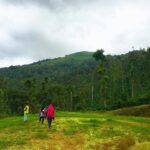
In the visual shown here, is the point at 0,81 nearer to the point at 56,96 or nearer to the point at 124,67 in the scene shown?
the point at 56,96

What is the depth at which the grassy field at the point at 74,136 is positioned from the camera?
97.0ft

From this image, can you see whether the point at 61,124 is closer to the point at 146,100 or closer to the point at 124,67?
the point at 146,100

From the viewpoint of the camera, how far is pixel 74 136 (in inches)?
1309

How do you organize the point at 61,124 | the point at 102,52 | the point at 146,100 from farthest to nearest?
the point at 102,52, the point at 146,100, the point at 61,124

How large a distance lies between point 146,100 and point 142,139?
1785 inches

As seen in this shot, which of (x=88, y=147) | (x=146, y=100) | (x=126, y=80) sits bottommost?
(x=88, y=147)

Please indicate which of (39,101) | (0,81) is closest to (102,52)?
(39,101)

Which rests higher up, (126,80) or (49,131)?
(126,80)

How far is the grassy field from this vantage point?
29553 millimetres

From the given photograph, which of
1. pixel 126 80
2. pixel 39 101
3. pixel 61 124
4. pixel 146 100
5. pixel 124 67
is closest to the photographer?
pixel 61 124

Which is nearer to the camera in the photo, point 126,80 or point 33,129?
point 33,129

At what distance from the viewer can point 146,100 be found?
251 ft

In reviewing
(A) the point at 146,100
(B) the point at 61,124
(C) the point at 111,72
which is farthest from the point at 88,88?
(B) the point at 61,124

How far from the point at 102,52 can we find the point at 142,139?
64.7 m
